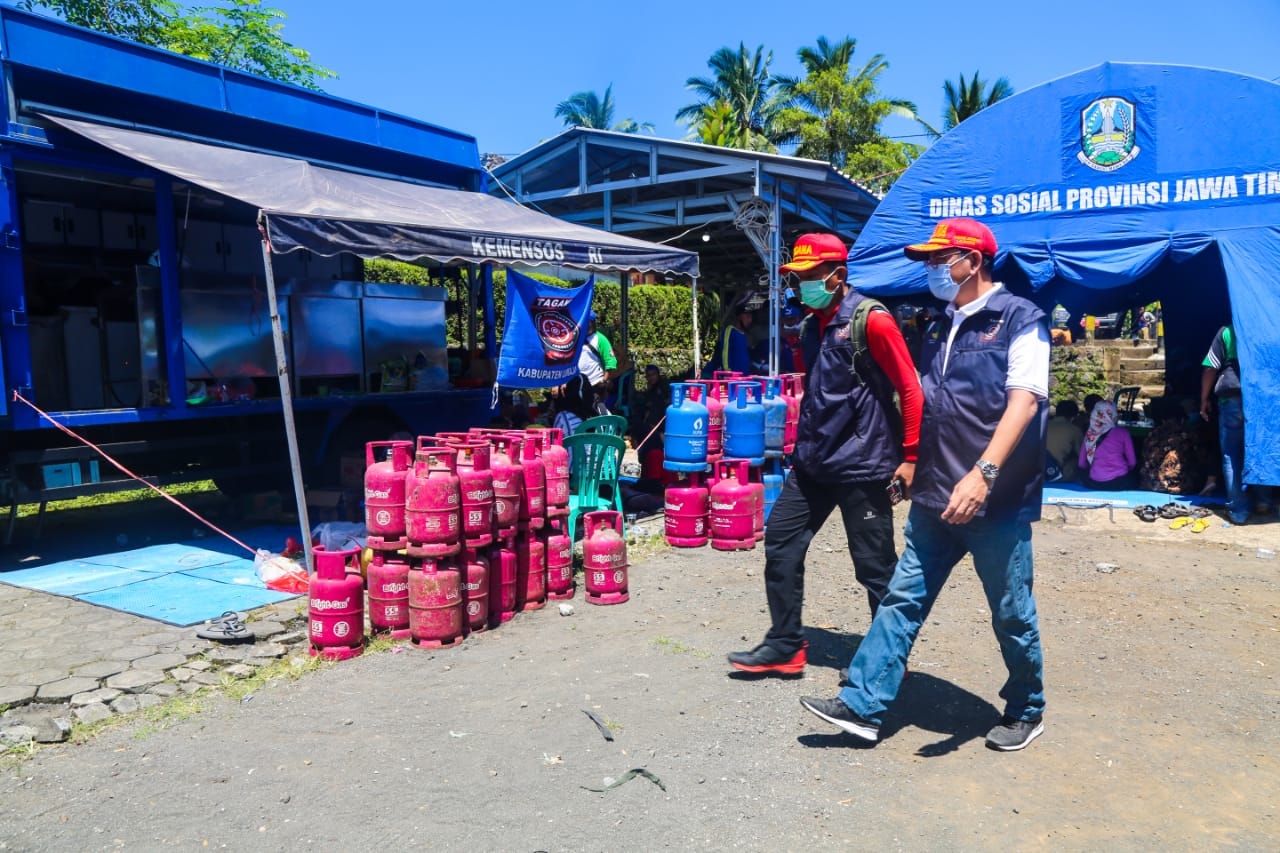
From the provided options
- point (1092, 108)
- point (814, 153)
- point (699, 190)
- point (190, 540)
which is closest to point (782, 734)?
point (190, 540)

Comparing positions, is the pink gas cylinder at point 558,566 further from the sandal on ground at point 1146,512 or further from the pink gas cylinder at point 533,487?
the sandal on ground at point 1146,512

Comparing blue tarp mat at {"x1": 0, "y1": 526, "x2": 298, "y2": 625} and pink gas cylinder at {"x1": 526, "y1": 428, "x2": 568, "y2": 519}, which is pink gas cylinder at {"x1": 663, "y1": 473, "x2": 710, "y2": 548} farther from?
blue tarp mat at {"x1": 0, "y1": 526, "x2": 298, "y2": 625}

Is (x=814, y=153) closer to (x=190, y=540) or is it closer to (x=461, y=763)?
(x=190, y=540)

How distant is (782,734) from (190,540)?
19.8ft

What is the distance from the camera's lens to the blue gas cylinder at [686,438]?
754cm

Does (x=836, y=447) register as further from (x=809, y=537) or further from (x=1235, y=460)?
(x=1235, y=460)

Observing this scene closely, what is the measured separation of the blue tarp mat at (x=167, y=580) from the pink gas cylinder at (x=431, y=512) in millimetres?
1653

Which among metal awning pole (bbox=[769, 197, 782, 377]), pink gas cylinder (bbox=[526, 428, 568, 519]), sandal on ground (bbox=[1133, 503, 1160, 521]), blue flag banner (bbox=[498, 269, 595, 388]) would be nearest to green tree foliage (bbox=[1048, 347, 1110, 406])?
metal awning pole (bbox=[769, 197, 782, 377])

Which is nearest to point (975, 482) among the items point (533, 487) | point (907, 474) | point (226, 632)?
point (907, 474)

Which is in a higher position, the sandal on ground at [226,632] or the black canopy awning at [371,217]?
the black canopy awning at [371,217]

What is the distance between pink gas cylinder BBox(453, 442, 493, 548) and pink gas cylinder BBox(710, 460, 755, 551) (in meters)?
2.49

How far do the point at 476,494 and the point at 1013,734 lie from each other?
3.00m

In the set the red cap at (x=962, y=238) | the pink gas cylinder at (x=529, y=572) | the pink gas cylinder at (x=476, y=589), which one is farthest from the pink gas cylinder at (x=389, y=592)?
the red cap at (x=962, y=238)

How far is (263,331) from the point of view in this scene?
27.5 feet
